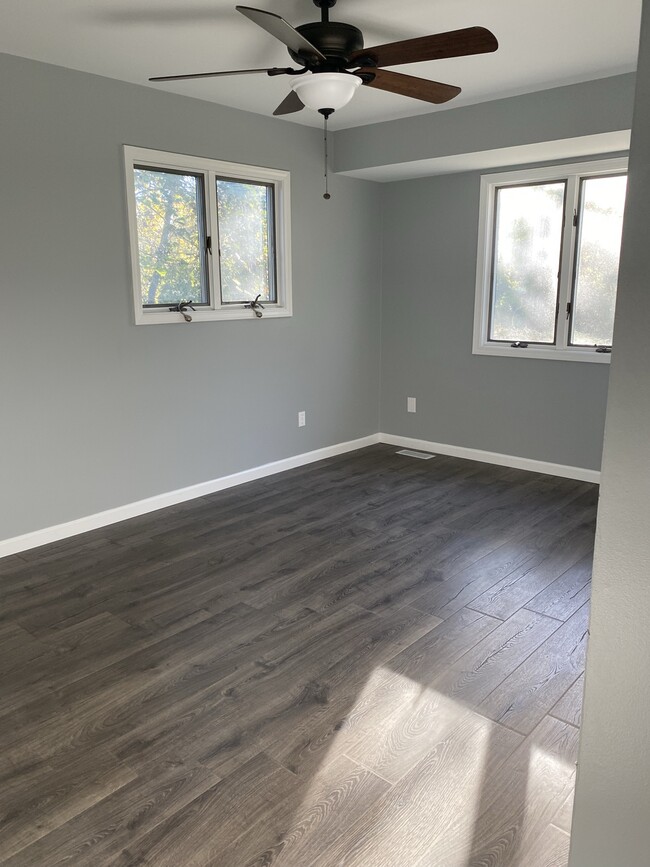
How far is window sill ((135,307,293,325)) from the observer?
12.8 ft

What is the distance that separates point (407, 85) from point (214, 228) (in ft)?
5.79

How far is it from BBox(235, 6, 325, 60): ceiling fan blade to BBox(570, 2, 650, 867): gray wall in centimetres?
151

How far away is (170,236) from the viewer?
3.99 m

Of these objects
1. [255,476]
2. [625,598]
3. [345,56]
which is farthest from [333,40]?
[255,476]

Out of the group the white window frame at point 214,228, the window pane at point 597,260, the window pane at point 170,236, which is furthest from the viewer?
the window pane at point 597,260

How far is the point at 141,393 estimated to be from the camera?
3.93 meters

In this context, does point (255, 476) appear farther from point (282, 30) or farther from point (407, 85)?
point (282, 30)

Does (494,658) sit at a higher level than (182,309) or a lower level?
lower

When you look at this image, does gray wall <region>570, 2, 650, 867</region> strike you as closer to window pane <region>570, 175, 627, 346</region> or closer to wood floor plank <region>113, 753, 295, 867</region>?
wood floor plank <region>113, 753, 295, 867</region>

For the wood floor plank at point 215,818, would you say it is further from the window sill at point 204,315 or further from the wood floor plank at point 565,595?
the window sill at point 204,315

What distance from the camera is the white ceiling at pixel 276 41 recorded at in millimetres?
2643

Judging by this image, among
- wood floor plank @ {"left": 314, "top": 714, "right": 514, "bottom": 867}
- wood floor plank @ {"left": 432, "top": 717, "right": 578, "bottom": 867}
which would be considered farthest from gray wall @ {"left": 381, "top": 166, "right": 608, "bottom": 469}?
wood floor plank @ {"left": 314, "top": 714, "right": 514, "bottom": 867}

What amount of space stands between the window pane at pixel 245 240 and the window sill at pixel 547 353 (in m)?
1.72

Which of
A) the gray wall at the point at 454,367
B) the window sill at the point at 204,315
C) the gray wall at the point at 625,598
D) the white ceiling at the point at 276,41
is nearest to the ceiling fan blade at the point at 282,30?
the white ceiling at the point at 276,41
